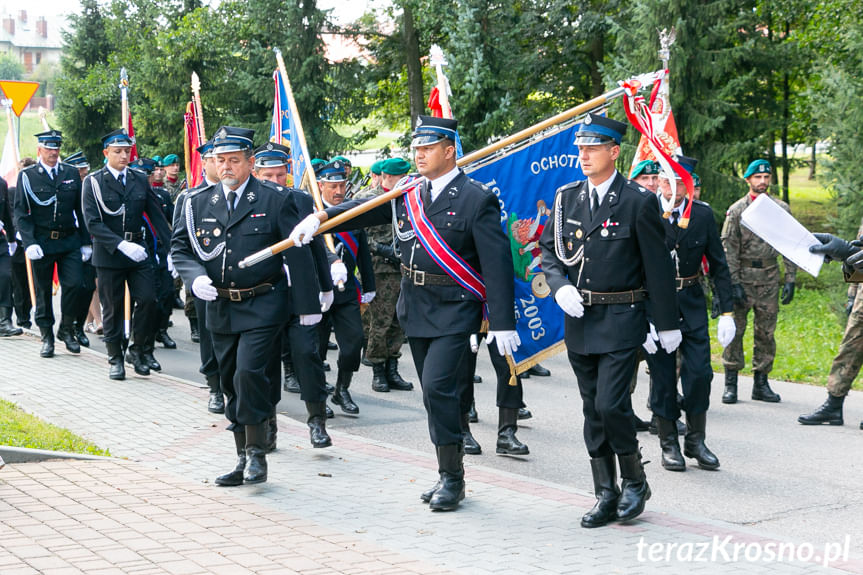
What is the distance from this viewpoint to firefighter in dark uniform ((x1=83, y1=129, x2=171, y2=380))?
11320 millimetres

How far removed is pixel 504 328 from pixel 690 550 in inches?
66.0

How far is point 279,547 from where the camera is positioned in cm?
572

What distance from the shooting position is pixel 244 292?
279 inches

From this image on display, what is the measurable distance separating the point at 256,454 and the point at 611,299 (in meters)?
2.44

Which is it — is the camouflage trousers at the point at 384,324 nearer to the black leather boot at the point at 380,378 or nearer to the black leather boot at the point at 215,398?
the black leather boot at the point at 380,378

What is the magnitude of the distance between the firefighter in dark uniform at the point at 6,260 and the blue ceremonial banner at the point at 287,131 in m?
4.21

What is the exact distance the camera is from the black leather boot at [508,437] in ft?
28.1

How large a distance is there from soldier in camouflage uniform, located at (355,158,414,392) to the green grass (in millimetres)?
3768

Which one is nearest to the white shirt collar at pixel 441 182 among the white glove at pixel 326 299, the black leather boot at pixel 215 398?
the white glove at pixel 326 299

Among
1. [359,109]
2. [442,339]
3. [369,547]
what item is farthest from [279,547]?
[359,109]

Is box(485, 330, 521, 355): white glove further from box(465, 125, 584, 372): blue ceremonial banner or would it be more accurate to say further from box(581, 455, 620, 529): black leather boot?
box(465, 125, 584, 372): blue ceremonial banner

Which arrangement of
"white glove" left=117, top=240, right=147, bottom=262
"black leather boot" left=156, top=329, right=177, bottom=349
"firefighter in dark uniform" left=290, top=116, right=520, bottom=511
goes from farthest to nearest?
"black leather boot" left=156, top=329, right=177, bottom=349, "white glove" left=117, top=240, right=147, bottom=262, "firefighter in dark uniform" left=290, top=116, right=520, bottom=511

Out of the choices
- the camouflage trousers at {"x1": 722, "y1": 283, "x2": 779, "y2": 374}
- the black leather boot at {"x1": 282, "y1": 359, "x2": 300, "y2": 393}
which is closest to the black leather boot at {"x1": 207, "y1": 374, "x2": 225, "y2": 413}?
the black leather boot at {"x1": 282, "y1": 359, "x2": 300, "y2": 393}

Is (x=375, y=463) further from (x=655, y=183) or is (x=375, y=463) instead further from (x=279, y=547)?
(x=655, y=183)
